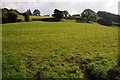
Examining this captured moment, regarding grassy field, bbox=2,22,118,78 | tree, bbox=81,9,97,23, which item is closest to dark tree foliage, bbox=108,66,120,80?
grassy field, bbox=2,22,118,78

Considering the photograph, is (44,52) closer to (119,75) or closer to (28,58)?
(28,58)

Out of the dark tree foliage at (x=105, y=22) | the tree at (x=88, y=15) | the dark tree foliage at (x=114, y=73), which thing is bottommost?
the dark tree foliage at (x=114, y=73)

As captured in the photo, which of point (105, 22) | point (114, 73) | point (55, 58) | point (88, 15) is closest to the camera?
point (114, 73)

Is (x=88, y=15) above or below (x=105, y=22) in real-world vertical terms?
above

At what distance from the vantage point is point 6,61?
27.3 metres

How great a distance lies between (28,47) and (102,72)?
13196mm

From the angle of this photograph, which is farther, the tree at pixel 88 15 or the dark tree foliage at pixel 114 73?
the tree at pixel 88 15

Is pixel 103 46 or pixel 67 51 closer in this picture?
pixel 67 51

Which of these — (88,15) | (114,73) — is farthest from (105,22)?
(114,73)

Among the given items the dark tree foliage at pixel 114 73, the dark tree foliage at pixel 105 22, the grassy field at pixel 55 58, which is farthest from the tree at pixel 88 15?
the dark tree foliage at pixel 114 73

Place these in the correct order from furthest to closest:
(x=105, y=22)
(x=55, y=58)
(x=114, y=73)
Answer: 1. (x=105, y=22)
2. (x=55, y=58)
3. (x=114, y=73)

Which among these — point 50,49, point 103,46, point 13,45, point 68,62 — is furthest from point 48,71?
point 103,46

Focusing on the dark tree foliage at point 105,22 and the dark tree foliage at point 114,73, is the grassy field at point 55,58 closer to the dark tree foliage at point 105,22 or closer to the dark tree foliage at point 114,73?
the dark tree foliage at point 114,73

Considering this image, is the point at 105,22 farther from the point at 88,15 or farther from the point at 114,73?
the point at 114,73
